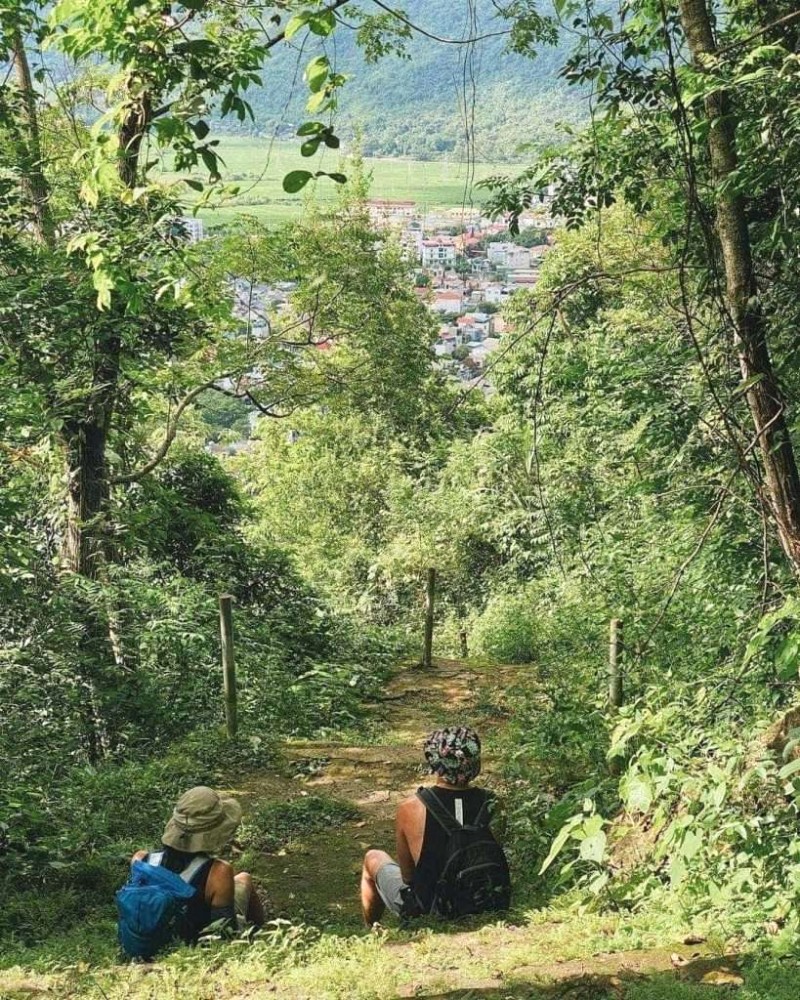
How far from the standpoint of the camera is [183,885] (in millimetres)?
4082

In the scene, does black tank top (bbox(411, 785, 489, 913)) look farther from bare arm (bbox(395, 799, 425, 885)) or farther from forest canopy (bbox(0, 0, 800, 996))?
forest canopy (bbox(0, 0, 800, 996))

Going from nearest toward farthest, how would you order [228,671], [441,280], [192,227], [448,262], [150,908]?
[150,908] → [228,671] → [192,227] → [448,262] → [441,280]

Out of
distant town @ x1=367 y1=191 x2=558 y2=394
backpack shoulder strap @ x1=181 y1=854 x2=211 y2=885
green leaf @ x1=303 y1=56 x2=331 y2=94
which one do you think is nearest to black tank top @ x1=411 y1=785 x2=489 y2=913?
backpack shoulder strap @ x1=181 y1=854 x2=211 y2=885

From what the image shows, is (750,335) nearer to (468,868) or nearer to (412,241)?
(468,868)

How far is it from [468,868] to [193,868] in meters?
1.16

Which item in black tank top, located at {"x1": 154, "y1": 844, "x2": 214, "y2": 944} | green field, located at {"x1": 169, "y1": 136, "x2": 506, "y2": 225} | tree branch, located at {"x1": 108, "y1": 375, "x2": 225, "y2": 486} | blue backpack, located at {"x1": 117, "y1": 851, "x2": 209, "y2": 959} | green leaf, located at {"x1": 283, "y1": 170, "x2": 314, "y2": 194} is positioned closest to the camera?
green leaf, located at {"x1": 283, "y1": 170, "x2": 314, "y2": 194}

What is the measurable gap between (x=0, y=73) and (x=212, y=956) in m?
8.80

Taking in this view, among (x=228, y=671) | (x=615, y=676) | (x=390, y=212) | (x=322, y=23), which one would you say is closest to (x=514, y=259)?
(x=390, y=212)

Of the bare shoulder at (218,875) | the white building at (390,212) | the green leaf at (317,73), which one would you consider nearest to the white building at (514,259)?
the white building at (390,212)

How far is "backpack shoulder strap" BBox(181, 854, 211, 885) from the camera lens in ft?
13.5

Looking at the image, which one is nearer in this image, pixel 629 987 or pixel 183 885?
pixel 629 987

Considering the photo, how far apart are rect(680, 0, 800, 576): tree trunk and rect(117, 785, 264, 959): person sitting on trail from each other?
2558 mm

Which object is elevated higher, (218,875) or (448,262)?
(448,262)

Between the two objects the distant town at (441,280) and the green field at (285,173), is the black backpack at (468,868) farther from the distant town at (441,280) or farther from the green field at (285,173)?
the distant town at (441,280)
